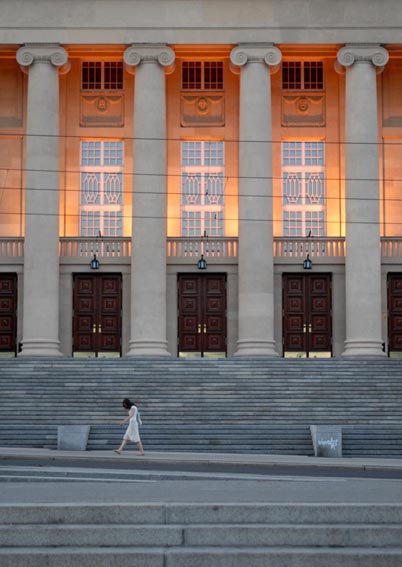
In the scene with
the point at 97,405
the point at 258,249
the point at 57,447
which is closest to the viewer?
the point at 57,447

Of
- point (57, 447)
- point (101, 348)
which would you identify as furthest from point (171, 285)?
point (57, 447)

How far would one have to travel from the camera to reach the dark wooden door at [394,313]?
46.7 m

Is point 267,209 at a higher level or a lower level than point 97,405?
higher

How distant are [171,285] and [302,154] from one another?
7.66 meters

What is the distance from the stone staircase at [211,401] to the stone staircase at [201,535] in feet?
64.8

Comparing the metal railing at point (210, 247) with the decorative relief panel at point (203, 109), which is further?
the decorative relief panel at point (203, 109)

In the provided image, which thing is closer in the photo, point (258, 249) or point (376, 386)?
point (376, 386)

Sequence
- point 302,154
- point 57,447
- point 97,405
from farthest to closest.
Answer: point 302,154, point 97,405, point 57,447

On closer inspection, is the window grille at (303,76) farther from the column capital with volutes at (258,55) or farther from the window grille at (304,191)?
the column capital with volutes at (258,55)

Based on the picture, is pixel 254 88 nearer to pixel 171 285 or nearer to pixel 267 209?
pixel 267 209

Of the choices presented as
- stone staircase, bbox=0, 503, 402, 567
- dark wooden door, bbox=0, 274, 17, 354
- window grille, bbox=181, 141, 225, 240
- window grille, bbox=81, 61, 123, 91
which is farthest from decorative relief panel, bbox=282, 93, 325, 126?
stone staircase, bbox=0, 503, 402, 567

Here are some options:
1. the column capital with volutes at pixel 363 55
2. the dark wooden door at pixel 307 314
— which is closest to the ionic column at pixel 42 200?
the dark wooden door at pixel 307 314

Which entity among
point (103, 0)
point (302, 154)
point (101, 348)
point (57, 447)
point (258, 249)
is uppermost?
point (103, 0)

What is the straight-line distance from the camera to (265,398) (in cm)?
3756
